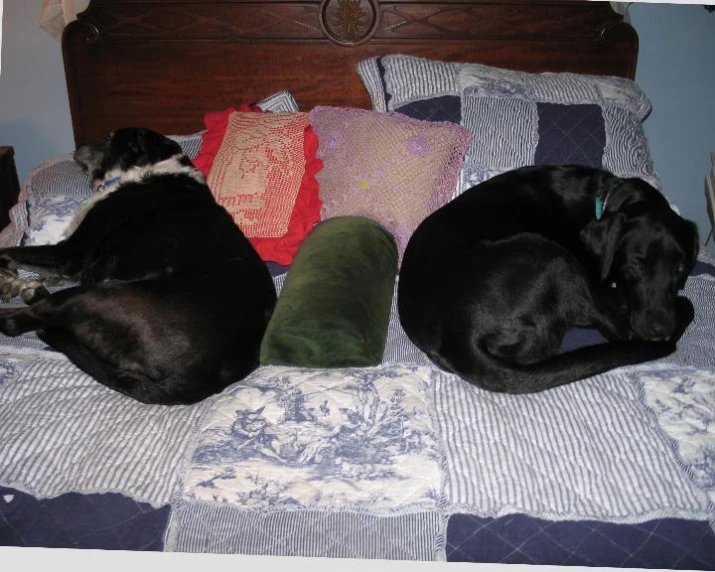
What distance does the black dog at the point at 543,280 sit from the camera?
171cm

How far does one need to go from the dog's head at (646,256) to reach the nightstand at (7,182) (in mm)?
2739

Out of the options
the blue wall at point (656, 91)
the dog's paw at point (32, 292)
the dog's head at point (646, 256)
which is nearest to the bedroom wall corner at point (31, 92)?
the blue wall at point (656, 91)

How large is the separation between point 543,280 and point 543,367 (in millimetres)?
297

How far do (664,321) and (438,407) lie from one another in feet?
2.52

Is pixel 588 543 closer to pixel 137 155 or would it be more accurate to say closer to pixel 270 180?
pixel 270 180

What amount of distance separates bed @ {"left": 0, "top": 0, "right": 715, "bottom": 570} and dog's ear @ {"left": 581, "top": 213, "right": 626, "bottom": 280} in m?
0.24

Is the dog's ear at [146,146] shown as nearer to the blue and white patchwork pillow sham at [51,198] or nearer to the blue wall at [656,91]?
the blue and white patchwork pillow sham at [51,198]

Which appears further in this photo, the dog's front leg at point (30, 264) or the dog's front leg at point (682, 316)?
the dog's front leg at point (30, 264)

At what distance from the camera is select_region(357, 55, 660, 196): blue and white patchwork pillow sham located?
2.42 metres

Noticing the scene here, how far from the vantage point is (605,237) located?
1948mm

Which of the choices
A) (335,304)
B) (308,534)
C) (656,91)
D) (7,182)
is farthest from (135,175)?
(656,91)

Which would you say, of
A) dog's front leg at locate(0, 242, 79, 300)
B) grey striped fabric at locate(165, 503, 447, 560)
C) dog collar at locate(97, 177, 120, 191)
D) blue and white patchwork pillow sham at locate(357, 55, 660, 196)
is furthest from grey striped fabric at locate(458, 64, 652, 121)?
grey striped fabric at locate(165, 503, 447, 560)

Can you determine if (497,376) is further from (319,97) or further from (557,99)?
(319,97)

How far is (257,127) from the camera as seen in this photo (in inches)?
96.6
